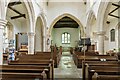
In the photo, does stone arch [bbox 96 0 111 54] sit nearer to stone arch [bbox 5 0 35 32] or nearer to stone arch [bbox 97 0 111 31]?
stone arch [bbox 97 0 111 31]

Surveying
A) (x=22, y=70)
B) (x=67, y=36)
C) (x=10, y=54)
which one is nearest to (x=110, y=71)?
(x=22, y=70)

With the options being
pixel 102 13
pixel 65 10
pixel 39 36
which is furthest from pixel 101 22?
pixel 39 36

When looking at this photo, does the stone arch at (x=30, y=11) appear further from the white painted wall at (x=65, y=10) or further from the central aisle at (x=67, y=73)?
the white painted wall at (x=65, y=10)

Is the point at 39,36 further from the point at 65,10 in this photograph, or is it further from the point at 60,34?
the point at 60,34

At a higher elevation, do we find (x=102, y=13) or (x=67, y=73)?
(x=102, y=13)

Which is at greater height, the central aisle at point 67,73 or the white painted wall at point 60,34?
the white painted wall at point 60,34

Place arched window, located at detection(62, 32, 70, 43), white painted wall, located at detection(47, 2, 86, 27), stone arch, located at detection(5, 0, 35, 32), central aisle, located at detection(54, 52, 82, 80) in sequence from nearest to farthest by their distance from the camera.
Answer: central aisle, located at detection(54, 52, 82, 80) → stone arch, located at detection(5, 0, 35, 32) → white painted wall, located at detection(47, 2, 86, 27) → arched window, located at detection(62, 32, 70, 43)

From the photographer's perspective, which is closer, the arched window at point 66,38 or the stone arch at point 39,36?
the stone arch at point 39,36

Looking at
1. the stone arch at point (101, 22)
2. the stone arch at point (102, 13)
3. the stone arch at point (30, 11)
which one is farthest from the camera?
the stone arch at point (30, 11)

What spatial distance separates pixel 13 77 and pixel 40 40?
49.8 feet

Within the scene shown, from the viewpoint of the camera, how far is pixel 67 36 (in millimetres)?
28047

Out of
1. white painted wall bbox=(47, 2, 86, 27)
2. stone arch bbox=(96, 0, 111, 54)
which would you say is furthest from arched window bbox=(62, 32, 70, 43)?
stone arch bbox=(96, 0, 111, 54)

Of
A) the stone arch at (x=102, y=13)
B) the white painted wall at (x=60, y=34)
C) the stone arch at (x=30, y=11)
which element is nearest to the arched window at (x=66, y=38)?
the white painted wall at (x=60, y=34)

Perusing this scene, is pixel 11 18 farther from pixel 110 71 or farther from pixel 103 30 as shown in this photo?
pixel 110 71
